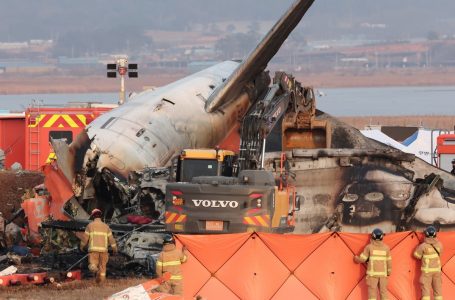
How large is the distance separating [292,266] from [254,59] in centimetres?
1589

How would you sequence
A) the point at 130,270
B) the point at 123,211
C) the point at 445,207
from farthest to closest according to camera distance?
the point at 123,211, the point at 445,207, the point at 130,270

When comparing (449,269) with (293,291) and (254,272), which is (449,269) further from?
(254,272)

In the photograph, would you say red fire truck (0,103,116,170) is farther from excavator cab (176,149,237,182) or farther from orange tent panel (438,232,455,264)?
orange tent panel (438,232,455,264)

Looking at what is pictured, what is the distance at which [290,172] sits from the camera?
29.8 metres

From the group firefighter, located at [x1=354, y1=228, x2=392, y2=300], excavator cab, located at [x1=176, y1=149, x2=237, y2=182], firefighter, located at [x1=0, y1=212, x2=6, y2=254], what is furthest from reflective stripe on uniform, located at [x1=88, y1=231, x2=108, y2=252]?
firefighter, located at [x1=0, y1=212, x2=6, y2=254]

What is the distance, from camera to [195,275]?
23406mm

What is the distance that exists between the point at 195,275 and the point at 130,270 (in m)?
4.66

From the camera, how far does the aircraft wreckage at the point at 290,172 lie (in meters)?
29.8

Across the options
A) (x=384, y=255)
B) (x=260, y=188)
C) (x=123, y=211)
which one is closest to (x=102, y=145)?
(x=123, y=211)

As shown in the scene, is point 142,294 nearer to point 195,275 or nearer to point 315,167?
point 195,275

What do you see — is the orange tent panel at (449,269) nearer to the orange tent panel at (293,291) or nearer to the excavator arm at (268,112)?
the orange tent panel at (293,291)

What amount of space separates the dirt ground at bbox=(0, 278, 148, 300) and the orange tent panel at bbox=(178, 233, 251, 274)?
1.97 meters

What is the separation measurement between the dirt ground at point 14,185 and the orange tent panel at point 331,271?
16985mm

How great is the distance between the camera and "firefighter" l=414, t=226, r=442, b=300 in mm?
23172
